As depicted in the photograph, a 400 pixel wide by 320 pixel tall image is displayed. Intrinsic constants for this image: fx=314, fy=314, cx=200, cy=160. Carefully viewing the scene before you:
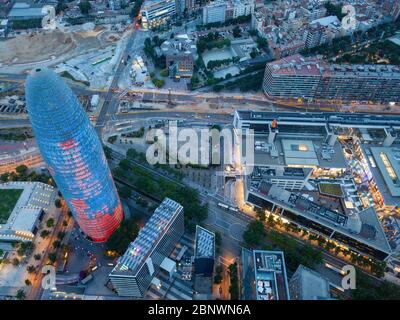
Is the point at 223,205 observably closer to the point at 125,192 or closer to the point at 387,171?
the point at 125,192

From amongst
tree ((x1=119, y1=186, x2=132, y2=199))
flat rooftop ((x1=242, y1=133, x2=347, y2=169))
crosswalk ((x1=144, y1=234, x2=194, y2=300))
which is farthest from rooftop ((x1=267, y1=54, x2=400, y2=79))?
crosswalk ((x1=144, y1=234, x2=194, y2=300))

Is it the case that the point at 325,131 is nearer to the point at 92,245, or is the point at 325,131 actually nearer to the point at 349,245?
the point at 349,245

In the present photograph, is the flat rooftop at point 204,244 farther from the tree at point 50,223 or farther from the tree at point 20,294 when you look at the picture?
the tree at point 20,294

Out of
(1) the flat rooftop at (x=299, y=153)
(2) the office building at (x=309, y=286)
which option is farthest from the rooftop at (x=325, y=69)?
(2) the office building at (x=309, y=286)

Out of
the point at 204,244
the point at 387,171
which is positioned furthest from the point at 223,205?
the point at 387,171

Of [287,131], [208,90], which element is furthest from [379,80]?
[208,90]

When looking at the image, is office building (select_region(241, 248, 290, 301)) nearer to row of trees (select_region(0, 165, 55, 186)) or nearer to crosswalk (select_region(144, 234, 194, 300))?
crosswalk (select_region(144, 234, 194, 300))
